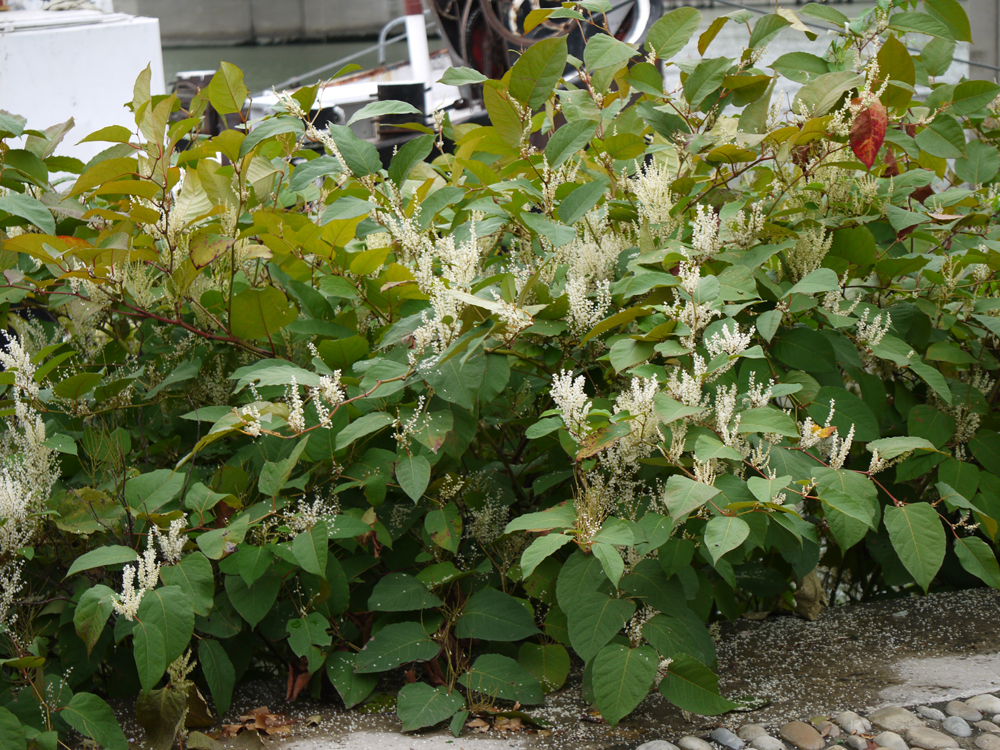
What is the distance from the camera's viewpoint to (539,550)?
1082mm

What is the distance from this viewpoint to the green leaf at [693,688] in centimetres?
123

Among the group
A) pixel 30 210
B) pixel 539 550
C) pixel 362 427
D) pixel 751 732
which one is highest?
pixel 30 210

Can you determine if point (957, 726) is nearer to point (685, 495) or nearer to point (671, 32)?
point (685, 495)

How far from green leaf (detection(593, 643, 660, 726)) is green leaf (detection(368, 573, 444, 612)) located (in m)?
0.29

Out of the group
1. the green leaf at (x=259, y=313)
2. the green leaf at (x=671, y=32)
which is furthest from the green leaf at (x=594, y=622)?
the green leaf at (x=671, y=32)

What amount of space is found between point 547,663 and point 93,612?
69cm

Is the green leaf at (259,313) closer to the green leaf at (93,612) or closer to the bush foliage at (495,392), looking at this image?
the bush foliage at (495,392)

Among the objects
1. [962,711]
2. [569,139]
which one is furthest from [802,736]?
[569,139]

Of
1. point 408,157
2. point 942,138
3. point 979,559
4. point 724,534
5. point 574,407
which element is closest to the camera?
point 724,534

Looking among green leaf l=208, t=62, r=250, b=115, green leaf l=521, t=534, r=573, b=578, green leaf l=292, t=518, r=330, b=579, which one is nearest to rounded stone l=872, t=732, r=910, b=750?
green leaf l=521, t=534, r=573, b=578

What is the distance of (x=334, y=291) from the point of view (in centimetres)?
142

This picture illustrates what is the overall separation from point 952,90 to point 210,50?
2467 cm

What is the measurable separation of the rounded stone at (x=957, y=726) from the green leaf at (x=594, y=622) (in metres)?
0.50

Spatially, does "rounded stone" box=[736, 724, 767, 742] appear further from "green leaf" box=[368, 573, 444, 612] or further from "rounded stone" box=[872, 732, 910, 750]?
"green leaf" box=[368, 573, 444, 612]
